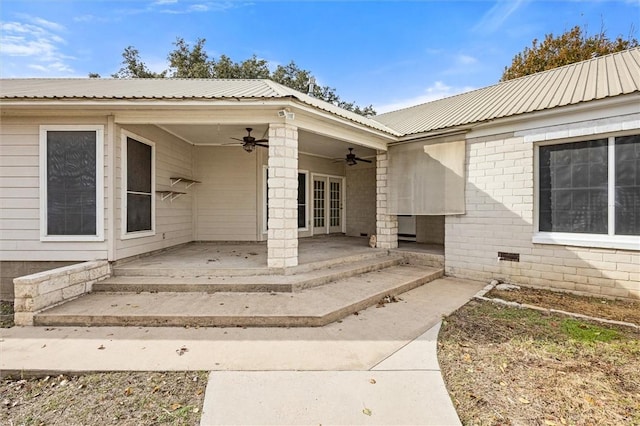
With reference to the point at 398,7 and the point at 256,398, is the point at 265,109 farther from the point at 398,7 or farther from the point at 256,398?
the point at 398,7

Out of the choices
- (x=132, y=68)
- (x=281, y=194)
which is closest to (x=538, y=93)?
(x=281, y=194)

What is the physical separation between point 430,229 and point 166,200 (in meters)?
7.67

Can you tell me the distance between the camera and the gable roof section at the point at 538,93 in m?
5.34

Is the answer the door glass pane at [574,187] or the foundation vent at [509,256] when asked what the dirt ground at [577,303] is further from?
the door glass pane at [574,187]

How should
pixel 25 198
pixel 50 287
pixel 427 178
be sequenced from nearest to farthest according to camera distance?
pixel 50 287 < pixel 25 198 < pixel 427 178

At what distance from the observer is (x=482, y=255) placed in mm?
6320

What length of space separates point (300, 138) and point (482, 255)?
16.9 feet

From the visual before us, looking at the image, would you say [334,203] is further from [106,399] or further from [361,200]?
→ [106,399]

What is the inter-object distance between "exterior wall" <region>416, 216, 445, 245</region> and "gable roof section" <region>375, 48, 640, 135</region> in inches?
123

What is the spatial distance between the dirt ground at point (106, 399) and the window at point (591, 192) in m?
6.23

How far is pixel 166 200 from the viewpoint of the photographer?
7172 millimetres

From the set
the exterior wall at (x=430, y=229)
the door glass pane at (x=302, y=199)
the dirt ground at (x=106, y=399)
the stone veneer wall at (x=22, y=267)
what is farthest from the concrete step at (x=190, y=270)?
the exterior wall at (x=430, y=229)

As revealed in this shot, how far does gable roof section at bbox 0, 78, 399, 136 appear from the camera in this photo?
16.1 ft

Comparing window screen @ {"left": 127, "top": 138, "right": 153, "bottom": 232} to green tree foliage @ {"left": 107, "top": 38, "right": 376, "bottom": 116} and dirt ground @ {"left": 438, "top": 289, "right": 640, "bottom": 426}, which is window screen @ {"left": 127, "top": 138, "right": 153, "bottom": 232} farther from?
green tree foliage @ {"left": 107, "top": 38, "right": 376, "bottom": 116}
